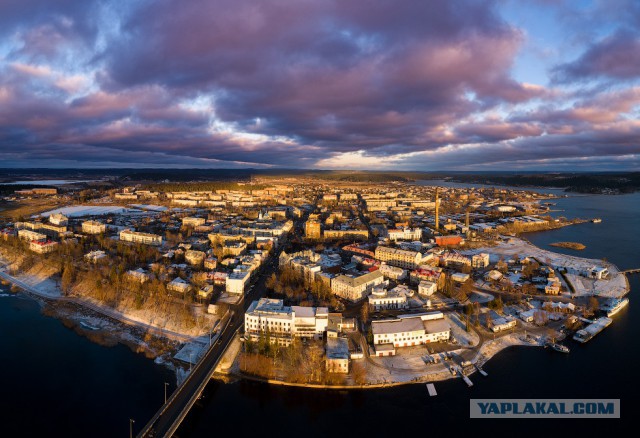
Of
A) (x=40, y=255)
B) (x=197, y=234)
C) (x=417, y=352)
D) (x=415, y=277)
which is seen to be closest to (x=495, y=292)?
(x=415, y=277)

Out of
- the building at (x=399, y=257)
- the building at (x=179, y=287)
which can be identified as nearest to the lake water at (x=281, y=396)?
the building at (x=179, y=287)

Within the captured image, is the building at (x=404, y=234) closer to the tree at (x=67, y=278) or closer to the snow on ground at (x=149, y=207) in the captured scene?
the tree at (x=67, y=278)

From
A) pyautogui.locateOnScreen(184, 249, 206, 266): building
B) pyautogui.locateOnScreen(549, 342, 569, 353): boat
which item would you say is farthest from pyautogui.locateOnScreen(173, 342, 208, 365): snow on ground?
pyautogui.locateOnScreen(549, 342, 569, 353): boat

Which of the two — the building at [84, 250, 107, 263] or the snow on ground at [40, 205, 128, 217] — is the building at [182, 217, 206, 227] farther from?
the snow on ground at [40, 205, 128, 217]

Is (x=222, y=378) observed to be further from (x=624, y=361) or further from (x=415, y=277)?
(x=624, y=361)

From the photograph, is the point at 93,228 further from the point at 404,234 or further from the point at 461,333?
the point at 461,333

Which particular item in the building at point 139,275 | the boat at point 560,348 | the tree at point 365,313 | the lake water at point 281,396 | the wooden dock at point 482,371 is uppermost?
the building at point 139,275
